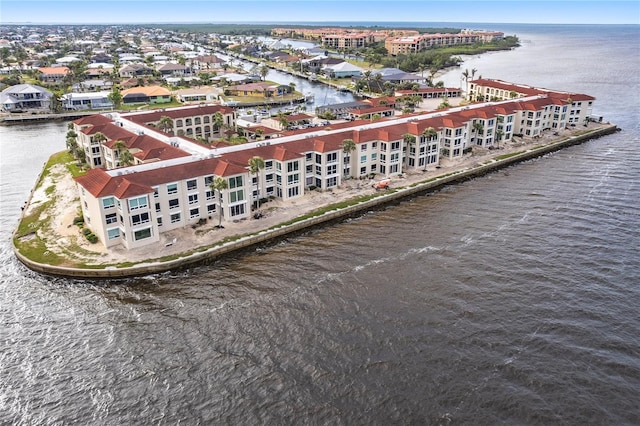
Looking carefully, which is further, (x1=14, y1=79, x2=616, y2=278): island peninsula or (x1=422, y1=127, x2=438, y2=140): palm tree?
(x1=422, y1=127, x2=438, y2=140): palm tree

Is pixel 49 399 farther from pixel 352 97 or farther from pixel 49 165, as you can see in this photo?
pixel 352 97

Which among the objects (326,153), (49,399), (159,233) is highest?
(326,153)

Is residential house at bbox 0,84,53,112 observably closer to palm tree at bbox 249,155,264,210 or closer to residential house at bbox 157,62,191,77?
residential house at bbox 157,62,191,77

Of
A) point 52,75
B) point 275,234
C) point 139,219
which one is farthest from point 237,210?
point 52,75

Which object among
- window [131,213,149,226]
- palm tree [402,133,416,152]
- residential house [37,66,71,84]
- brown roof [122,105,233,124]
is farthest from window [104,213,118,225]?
residential house [37,66,71,84]

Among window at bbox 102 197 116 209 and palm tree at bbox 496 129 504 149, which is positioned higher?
window at bbox 102 197 116 209

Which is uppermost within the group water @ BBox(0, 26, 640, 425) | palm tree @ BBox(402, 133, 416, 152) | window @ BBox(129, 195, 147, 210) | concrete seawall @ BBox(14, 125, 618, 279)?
palm tree @ BBox(402, 133, 416, 152)

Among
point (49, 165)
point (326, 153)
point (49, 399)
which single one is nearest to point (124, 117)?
point (49, 165)

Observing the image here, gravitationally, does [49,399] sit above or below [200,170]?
below
